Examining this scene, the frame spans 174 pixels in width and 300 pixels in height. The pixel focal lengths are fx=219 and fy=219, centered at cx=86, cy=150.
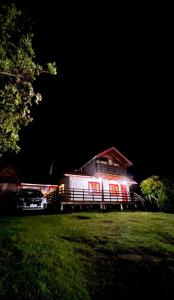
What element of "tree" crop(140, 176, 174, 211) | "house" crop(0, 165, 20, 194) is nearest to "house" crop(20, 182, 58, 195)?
"house" crop(0, 165, 20, 194)

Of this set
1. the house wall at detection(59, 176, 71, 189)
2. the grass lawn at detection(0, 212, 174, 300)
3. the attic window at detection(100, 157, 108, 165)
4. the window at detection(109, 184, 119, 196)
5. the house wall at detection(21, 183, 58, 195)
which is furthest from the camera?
the window at detection(109, 184, 119, 196)

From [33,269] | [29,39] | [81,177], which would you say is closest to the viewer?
[33,269]

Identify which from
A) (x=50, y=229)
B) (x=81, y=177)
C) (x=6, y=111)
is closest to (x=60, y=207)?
Answer: (x=81, y=177)

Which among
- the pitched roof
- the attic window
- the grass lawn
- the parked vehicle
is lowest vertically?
the grass lawn

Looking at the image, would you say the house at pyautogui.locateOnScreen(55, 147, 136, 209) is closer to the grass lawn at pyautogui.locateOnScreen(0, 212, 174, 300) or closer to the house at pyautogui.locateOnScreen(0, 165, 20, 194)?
the house at pyautogui.locateOnScreen(0, 165, 20, 194)

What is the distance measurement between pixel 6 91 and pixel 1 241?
671 centimetres

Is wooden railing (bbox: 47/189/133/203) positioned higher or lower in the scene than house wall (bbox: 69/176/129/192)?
lower

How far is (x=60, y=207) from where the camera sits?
20.7 metres

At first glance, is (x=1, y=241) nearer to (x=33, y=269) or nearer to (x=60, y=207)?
(x=33, y=269)

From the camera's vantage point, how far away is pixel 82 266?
6.95 m

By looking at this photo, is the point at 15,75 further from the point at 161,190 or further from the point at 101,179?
the point at 161,190

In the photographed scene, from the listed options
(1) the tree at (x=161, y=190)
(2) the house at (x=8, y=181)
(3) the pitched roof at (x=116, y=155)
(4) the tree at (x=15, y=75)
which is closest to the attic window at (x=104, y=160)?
(3) the pitched roof at (x=116, y=155)

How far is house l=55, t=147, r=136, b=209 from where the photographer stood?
2570 cm

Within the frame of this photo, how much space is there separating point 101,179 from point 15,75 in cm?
2064
